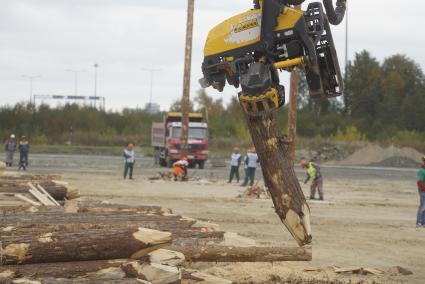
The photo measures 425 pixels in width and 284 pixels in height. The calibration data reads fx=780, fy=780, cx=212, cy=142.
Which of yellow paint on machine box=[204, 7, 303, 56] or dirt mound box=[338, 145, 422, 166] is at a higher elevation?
yellow paint on machine box=[204, 7, 303, 56]

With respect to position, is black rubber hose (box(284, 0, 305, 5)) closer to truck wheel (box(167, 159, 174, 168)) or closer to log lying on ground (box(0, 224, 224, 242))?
log lying on ground (box(0, 224, 224, 242))

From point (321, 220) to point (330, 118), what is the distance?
5456 cm

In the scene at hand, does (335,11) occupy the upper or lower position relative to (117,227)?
upper

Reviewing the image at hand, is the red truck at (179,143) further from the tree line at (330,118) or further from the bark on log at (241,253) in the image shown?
the bark on log at (241,253)

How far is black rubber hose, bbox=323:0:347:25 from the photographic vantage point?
8109 millimetres

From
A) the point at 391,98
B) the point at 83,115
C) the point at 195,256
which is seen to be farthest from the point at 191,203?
the point at 83,115

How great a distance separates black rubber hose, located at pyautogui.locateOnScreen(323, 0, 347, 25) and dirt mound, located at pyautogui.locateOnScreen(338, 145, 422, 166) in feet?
158

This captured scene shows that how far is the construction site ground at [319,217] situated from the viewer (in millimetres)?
11602

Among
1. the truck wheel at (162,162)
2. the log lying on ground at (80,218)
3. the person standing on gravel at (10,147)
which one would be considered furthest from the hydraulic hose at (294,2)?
the truck wheel at (162,162)

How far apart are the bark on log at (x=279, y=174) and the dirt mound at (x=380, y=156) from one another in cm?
4795

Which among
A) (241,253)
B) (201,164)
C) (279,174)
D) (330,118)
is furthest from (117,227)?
(330,118)

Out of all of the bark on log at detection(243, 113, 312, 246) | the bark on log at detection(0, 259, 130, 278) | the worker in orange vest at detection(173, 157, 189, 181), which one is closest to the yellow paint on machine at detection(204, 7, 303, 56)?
the bark on log at detection(243, 113, 312, 246)

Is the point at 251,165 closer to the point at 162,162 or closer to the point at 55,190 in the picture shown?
the point at 55,190

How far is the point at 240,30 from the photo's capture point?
8211mm
